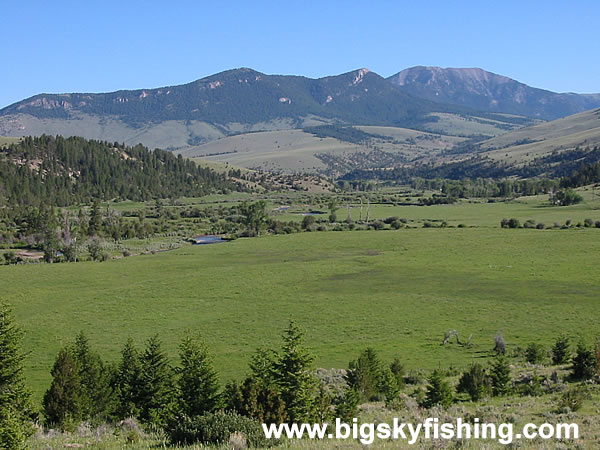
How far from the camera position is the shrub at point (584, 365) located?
28906mm

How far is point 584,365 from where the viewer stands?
2919 cm

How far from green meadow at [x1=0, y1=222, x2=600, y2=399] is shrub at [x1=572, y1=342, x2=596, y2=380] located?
7.51 meters

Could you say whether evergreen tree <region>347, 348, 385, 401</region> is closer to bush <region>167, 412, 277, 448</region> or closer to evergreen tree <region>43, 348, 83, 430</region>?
evergreen tree <region>43, 348, 83, 430</region>

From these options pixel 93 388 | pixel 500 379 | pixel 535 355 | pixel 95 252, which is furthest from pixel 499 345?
pixel 95 252

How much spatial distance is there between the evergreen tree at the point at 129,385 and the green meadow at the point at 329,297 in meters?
7.03

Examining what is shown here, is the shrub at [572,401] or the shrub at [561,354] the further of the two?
the shrub at [561,354]

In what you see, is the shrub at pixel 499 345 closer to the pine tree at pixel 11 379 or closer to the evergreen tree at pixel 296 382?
the evergreen tree at pixel 296 382

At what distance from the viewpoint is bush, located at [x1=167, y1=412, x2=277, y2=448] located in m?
15.2

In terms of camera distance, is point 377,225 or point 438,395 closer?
point 438,395

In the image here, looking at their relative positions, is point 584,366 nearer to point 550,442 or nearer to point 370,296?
point 550,442

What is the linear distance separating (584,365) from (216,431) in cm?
2077

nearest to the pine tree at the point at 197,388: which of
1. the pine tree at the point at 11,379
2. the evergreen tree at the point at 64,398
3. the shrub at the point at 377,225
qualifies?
the evergreen tree at the point at 64,398

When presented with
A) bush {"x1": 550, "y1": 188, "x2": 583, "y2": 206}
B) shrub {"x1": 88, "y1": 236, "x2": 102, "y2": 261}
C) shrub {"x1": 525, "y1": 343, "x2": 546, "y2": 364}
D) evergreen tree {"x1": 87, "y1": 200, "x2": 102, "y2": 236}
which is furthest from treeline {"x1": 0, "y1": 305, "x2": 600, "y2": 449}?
bush {"x1": 550, "y1": 188, "x2": 583, "y2": 206}

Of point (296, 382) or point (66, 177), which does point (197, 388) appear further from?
point (66, 177)
